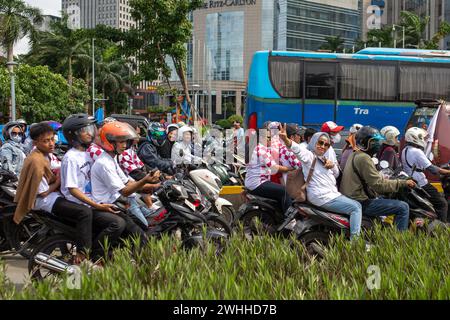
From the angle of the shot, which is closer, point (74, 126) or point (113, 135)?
point (113, 135)

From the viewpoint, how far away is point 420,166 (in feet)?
25.8

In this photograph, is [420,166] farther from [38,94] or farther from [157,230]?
[38,94]

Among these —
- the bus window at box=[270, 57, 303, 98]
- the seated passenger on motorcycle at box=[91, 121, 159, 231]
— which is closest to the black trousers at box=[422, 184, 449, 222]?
the seated passenger on motorcycle at box=[91, 121, 159, 231]

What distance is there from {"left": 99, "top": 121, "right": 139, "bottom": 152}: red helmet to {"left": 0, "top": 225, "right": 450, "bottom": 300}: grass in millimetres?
1067

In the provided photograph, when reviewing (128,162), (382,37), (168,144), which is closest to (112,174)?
(128,162)

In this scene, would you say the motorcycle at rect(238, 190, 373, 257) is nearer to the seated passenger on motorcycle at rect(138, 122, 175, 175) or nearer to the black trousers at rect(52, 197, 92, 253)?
the black trousers at rect(52, 197, 92, 253)

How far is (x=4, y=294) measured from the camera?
4.02 metres

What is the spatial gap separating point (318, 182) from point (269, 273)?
218 cm

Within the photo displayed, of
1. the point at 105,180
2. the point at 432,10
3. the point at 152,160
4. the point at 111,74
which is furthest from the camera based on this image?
the point at 111,74

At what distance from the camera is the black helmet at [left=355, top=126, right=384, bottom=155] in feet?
21.6

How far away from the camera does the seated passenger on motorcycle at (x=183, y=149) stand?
989cm

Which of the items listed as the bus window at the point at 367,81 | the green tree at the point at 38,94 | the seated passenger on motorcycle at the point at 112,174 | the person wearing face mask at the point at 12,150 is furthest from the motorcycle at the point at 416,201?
the green tree at the point at 38,94

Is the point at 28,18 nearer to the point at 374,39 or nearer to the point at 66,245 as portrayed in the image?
the point at 374,39

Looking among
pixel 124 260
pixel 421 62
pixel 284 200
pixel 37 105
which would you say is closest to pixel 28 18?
pixel 37 105
